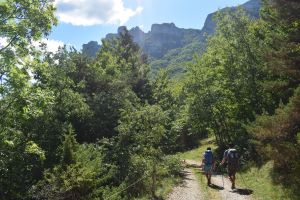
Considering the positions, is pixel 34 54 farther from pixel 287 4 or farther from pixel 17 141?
pixel 287 4

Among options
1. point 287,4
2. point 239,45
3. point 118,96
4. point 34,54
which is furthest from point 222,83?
point 34,54

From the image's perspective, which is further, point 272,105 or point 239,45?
point 239,45

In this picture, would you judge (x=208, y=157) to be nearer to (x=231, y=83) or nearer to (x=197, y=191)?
(x=197, y=191)

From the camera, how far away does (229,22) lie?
35531 millimetres

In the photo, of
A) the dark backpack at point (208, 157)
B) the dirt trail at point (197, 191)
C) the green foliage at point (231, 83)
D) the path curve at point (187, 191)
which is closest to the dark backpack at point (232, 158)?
the dark backpack at point (208, 157)

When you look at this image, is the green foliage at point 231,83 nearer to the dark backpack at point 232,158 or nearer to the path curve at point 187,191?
the path curve at point 187,191

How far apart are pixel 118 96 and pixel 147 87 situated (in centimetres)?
1491

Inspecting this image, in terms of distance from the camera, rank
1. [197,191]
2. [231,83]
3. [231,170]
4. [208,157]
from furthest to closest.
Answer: [231,83] → [208,157] → [231,170] → [197,191]

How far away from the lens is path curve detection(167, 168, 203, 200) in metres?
19.4

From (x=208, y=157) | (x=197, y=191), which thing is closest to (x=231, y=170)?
(x=208, y=157)

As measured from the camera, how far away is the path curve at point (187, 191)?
19439 mm

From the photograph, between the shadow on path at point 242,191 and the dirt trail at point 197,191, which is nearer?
Answer: the dirt trail at point 197,191

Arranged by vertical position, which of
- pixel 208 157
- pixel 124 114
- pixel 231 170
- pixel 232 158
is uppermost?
pixel 124 114

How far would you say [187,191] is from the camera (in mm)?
21047
